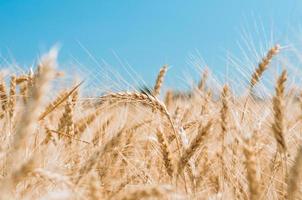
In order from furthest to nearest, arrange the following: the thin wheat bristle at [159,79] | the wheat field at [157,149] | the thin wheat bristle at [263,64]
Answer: the thin wheat bristle at [159,79]
the thin wheat bristle at [263,64]
the wheat field at [157,149]

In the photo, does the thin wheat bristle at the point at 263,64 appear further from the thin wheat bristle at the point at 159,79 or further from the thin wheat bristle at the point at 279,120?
the thin wheat bristle at the point at 279,120

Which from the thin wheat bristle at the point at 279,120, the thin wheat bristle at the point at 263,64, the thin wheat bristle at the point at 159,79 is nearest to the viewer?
the thin wheat bristle at the point at 279,120

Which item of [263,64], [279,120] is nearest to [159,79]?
[263,64]

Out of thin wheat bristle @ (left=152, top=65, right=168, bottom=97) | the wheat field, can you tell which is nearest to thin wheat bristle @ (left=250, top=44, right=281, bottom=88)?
the wheat field

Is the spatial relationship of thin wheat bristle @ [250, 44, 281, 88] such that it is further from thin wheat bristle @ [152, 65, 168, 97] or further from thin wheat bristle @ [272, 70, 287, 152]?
thin wheat bristle @ [272, 70, 287, 152]

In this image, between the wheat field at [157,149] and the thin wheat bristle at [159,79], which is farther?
the thin wheat bristle at [159,79]

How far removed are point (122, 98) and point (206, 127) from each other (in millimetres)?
454

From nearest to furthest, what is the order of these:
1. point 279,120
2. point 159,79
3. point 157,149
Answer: point 279,120
point 157,149
point 159,79

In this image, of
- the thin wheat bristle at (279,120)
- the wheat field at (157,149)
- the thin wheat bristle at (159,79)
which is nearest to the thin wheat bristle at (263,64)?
the wheat field at (157,149)

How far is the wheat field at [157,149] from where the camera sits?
905 millimetres

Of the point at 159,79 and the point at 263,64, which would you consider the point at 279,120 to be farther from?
the point at 159,79

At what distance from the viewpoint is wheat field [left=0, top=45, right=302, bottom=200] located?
0.90 meters

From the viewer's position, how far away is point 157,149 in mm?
1741

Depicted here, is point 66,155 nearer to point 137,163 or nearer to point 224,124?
point 137,163
